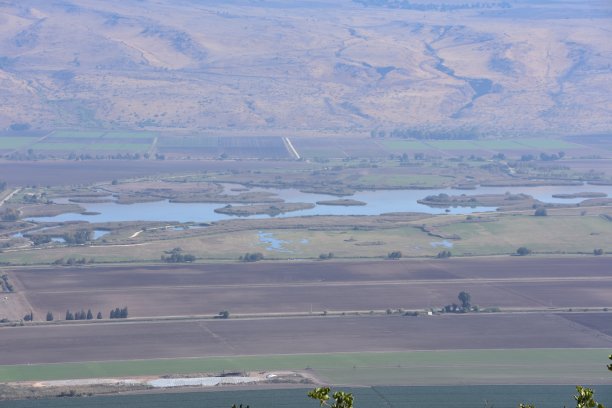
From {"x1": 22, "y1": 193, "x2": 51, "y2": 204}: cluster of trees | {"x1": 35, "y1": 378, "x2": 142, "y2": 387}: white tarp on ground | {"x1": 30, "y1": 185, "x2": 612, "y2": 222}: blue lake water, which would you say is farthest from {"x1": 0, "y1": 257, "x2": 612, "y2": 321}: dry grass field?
{"x1": 22, "y1": 193, "x2": 51, "y2": 204}: cluster of trees

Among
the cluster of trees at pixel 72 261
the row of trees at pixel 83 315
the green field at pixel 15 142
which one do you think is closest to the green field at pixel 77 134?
the green field at pixel 15 142

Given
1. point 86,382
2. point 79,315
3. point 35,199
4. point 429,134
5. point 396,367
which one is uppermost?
point 429,134

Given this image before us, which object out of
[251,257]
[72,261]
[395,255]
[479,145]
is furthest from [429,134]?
[72,261]

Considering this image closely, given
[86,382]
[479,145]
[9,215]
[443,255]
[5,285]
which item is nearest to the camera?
[86,382]

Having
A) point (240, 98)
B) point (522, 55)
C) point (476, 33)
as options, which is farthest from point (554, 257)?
point (476, 33)

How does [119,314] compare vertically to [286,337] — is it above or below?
below

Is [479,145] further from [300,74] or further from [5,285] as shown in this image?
[5,285]
